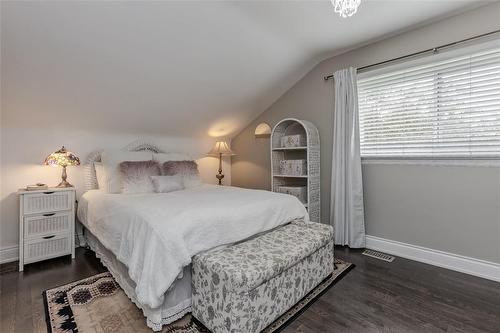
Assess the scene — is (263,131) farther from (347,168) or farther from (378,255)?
(378,255)

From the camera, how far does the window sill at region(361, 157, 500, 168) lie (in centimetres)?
214

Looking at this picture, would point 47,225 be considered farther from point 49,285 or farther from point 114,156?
point 114,156

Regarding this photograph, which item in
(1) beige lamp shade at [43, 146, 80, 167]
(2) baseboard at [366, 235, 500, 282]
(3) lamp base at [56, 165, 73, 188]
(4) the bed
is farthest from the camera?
(3) lamp base at [56, 165, 73, 188]

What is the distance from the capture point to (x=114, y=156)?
2.85 m

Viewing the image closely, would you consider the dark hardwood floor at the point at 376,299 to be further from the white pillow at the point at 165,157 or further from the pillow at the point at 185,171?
the white pillow at the point at 165,157

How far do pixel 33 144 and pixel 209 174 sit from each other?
7.57 ft

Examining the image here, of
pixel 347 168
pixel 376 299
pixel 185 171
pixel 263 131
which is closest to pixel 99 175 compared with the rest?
pixel 185 171

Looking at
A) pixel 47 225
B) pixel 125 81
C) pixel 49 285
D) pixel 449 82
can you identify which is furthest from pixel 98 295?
pixel 449 82

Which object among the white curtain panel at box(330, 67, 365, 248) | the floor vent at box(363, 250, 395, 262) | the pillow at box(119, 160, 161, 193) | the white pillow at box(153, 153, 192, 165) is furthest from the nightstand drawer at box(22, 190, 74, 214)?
the floor vent at box(363, 250, 395, 262)

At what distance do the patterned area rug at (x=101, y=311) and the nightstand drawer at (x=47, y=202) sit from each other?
848 mm

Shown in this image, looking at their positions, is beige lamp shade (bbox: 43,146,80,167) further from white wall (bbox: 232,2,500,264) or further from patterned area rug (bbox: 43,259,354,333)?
white wall (bbox: 232,2,500,264)

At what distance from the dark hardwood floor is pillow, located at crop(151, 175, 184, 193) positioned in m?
0.91

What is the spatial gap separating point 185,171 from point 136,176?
1.97 feet

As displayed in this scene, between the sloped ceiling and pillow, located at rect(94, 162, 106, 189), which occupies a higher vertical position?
the sloped ceiling
